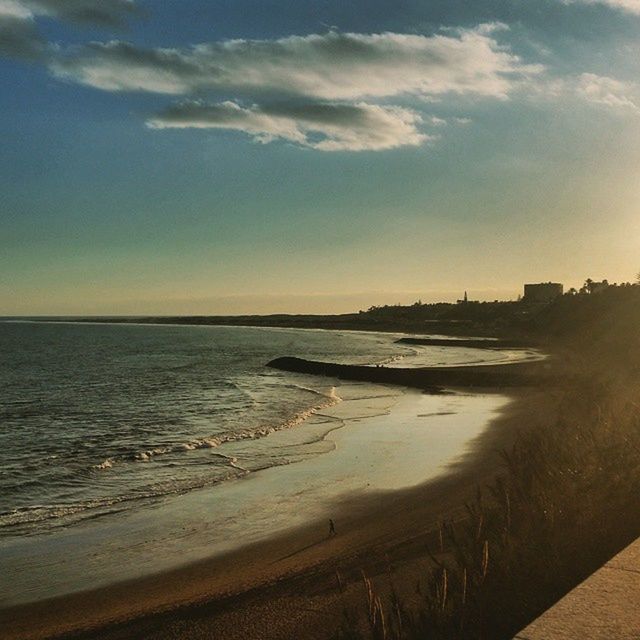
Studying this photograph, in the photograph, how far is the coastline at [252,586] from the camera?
8.16 m

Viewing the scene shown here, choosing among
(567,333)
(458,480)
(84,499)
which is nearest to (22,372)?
(84,499)

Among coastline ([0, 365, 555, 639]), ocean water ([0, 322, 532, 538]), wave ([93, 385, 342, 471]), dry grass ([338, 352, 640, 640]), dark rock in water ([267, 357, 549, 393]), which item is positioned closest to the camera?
dry grass ([338, 352, 640, 640])

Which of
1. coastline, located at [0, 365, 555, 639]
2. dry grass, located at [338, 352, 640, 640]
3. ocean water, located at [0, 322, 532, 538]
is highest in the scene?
dry grass, located at [338, 352, 640, 640]

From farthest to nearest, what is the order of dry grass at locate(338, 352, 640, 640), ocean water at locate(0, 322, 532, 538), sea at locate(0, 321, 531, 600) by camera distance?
ocean water at locate(0, 322, 532, 538)
sea at locate(0, 321, 531, 600)
dry grass at locate(338, 352, 640, 640)

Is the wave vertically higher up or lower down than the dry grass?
lower down

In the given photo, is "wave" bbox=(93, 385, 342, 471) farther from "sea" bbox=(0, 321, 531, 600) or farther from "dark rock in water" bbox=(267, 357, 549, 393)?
"dark rock in water" bbox=(267, 357, 549, 393)

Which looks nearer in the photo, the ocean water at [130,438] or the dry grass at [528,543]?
the dry grass at [528,543]

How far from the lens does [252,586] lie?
933cm

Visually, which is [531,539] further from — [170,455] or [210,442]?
[210,442]

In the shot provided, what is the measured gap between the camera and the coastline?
816cm

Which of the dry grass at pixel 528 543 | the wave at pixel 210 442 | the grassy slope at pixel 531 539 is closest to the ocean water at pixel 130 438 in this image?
the wave at pixel 210 442

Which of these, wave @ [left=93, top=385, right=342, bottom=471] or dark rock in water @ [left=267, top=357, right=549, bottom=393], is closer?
wave @ [left=93, top=385, right=342, bottom=471]

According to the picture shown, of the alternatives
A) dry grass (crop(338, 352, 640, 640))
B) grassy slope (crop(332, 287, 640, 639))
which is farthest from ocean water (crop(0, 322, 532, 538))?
dry grass (crop(338, 352, 640, 640))

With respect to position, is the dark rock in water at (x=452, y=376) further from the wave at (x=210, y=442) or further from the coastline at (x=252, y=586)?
the coastline at (x=252, y=586)
